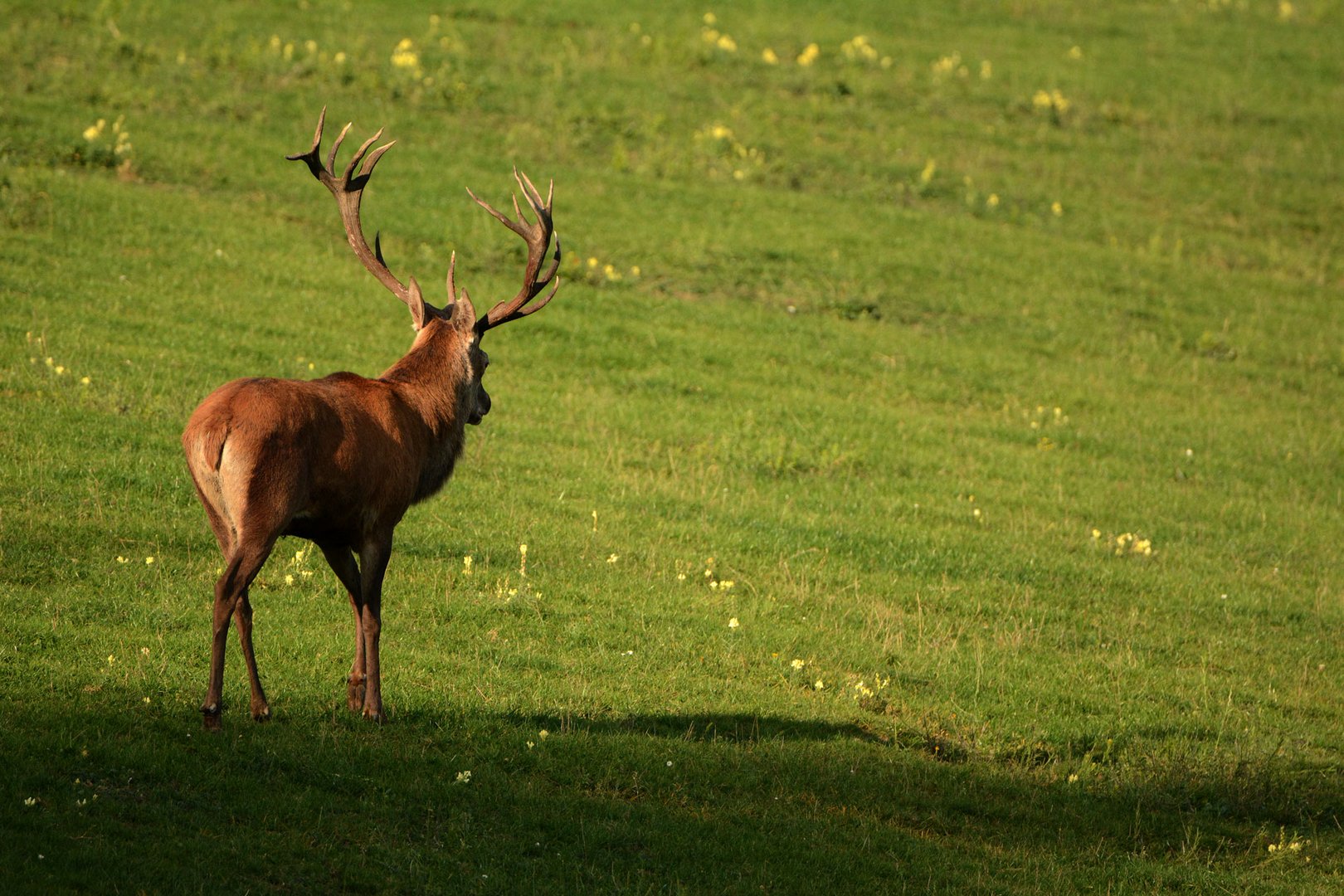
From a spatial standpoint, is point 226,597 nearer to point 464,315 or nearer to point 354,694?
point 354,694

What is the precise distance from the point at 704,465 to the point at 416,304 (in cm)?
806

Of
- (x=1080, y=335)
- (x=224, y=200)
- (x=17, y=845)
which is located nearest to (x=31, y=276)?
(x=224, y=200)

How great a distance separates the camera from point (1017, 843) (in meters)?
10.4

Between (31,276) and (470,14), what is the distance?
19932 millimetres

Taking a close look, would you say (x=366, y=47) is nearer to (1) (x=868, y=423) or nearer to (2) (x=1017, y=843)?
(1) (x=868, y=423)

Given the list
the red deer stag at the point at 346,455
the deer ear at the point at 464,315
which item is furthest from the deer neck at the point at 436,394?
the deer ear at the point at 464,315

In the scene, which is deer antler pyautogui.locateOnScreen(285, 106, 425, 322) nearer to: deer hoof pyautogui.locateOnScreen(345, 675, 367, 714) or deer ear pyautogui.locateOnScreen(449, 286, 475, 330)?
deer ear pyautogui.locateOnScreen(449, 286, 475, 330)

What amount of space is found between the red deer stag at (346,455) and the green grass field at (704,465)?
2.82ft

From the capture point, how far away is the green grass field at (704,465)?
367 inches

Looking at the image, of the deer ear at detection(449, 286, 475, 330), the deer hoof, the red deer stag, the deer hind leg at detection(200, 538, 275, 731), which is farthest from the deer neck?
the deer hind leg at detection(200, 538, 275, 731)

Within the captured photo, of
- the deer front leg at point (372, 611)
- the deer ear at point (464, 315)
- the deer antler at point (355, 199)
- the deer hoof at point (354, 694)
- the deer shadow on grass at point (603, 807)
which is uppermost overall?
the deer antler at point (355, 199)

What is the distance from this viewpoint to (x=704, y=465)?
1834 centimetres

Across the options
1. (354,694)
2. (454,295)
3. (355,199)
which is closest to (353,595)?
(354,694)

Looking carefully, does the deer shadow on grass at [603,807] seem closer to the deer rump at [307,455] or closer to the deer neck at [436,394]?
the deer rump at [307,455]
